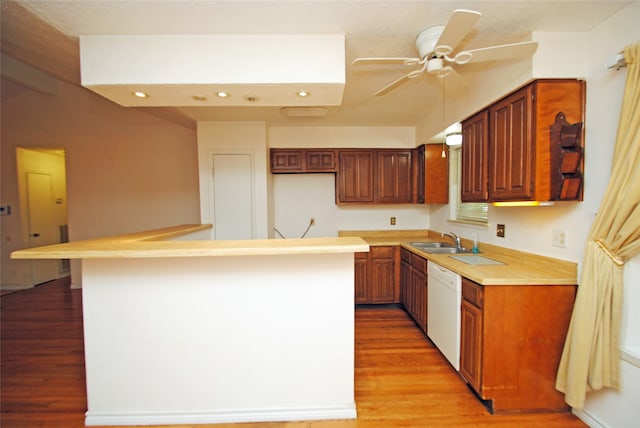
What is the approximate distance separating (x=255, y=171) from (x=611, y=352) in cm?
341

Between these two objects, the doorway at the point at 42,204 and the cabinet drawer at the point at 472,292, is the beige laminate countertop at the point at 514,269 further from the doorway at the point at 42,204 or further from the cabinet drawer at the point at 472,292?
the doorway at the point at 42,204

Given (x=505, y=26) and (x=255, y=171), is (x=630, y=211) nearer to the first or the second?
(x=505, y=26)

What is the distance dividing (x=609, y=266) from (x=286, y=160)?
10.5 ft

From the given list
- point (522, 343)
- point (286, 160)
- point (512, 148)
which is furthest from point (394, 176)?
point (522, 343)

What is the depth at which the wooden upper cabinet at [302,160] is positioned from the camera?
3607 mm

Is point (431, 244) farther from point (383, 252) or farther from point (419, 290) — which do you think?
point (419, 290)

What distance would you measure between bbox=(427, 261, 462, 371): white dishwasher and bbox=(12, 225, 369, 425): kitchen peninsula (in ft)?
2.97

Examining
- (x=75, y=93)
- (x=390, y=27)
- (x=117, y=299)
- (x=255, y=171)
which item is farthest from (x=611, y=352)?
(x=75, y=93)

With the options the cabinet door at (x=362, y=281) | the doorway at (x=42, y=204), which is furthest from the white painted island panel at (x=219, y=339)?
the doorway at (x=42, y=204)

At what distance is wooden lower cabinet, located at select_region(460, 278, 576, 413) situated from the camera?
166cm

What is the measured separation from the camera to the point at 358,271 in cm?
338

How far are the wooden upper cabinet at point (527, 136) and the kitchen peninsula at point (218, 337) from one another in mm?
1241

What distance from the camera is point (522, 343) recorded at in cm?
167

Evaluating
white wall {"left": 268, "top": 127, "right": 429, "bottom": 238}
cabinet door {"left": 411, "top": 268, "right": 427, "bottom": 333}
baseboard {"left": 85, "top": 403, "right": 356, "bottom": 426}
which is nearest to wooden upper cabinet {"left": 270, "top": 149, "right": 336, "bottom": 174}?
white wall {"left": 268, "top": 127, "right": 429, "bottom": 238}
